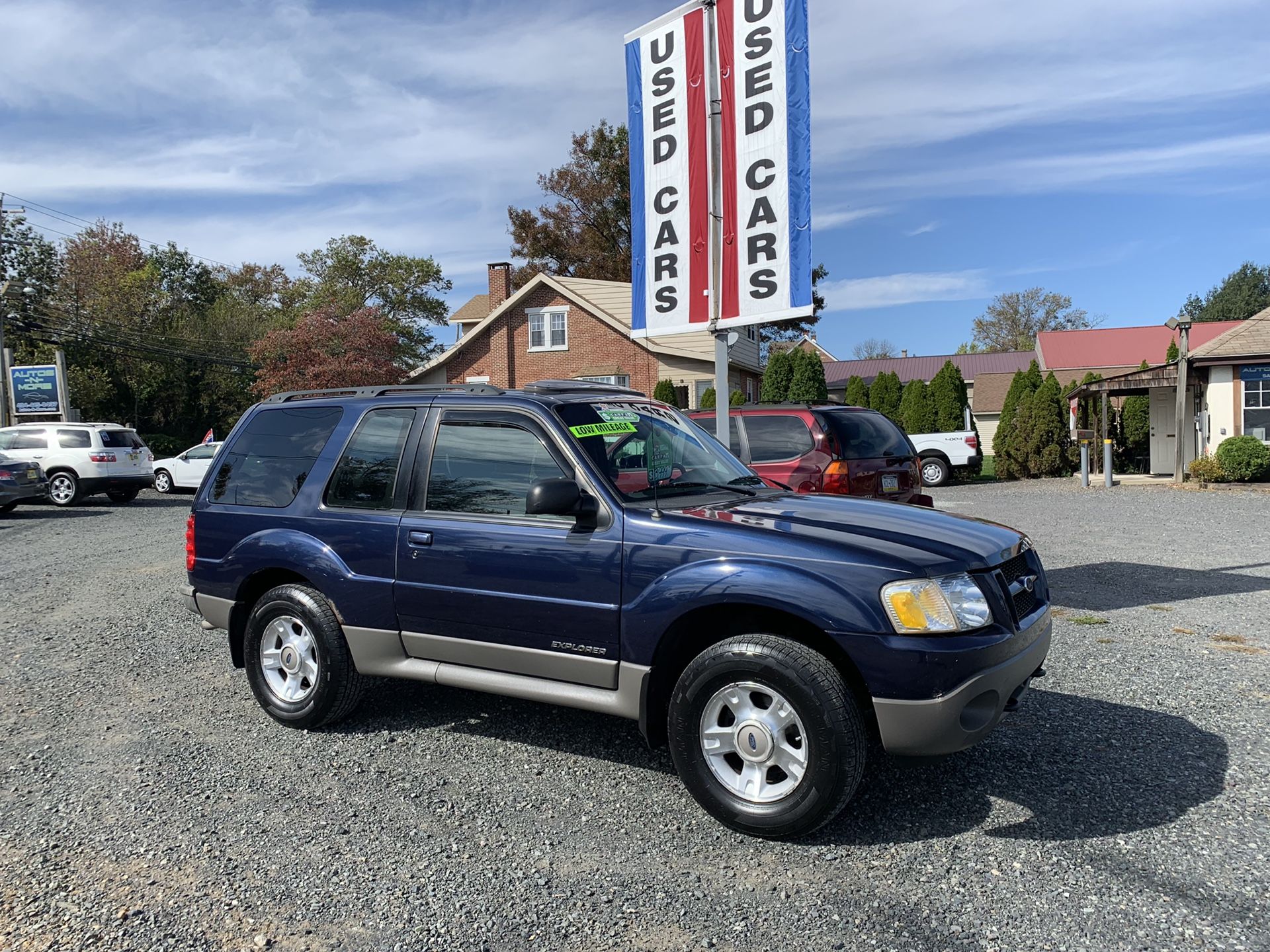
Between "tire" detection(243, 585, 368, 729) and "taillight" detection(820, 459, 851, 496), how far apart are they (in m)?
5.24

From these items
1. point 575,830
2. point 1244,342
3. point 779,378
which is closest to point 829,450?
point 575,830

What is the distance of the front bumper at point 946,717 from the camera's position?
132 inches

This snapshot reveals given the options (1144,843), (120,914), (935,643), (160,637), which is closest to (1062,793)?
(1144,843)

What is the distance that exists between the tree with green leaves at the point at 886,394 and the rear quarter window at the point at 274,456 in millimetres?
29328

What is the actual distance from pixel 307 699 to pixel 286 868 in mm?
1535

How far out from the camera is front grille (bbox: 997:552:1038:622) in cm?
375

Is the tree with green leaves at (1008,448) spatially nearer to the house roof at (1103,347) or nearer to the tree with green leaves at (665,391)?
the tree with green leaves at (665,391)

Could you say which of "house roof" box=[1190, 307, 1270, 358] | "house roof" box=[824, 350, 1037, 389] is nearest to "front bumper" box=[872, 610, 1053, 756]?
"house roof" box=[1190, 307, 1270, 358]

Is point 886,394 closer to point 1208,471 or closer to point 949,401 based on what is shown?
point 949,401

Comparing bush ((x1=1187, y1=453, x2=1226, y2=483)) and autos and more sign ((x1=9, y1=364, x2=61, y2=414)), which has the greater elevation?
autos and more sign ((x1=9, y1=364, x2=61, y2=414))

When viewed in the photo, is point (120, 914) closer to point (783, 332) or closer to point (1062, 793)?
point (1062, 793)

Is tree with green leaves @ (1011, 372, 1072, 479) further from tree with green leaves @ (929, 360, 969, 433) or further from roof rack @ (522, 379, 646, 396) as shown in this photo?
roof rack @ (522, 379, 646, 396)

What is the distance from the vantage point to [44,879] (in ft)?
11.1

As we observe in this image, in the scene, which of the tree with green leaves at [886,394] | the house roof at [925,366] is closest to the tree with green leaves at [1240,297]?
the house roof at [925,366]
